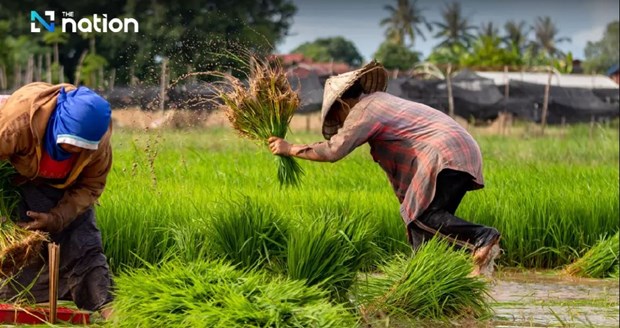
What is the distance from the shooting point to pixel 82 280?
5.42 metres

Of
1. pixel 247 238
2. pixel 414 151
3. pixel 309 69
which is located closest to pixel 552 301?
pixel 414 151

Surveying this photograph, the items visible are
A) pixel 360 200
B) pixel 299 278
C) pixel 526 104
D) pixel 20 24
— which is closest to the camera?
pixel 299 278

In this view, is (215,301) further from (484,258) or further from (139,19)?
(139,19)

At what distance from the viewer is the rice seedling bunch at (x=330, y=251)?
519 centimetres

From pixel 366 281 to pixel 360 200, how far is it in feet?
7.99

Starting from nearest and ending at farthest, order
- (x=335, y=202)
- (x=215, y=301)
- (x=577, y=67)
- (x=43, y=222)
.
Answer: (x=215, y=301)
(x=43, y=222)
(x=335, y=202)
(x=577, y=67)

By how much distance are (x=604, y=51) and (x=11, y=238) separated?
2719 inches

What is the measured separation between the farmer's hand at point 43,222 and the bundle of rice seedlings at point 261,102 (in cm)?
127

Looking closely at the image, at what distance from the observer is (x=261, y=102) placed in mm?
6215

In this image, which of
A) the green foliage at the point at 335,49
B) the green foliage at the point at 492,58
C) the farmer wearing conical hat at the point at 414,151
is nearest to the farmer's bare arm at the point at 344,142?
the farmer wearing conical hat at the point at 414,151

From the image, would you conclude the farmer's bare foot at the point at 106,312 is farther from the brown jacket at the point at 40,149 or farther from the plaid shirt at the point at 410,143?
the plaid shirt at the point at 410,143

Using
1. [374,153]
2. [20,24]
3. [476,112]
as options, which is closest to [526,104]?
[476,112]

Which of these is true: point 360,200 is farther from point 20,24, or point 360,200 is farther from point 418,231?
point 20,24

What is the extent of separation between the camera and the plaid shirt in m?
6.00
